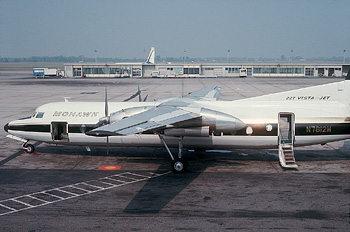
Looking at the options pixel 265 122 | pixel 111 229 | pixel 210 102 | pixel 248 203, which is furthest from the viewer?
pixel 210 102

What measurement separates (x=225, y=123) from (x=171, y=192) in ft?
14.8

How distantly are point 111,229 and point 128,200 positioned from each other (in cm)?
285

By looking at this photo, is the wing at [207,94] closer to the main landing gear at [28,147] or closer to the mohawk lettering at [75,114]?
the mohawk lettering at [75,114]

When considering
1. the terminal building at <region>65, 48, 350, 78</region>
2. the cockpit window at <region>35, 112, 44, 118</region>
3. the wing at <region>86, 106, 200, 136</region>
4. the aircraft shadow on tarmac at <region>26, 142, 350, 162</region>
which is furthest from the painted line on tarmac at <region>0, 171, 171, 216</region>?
the terminal building at <region>65, 48, 350, 78</region>

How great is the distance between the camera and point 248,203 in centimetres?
1545

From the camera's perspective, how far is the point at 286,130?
21.1 metres

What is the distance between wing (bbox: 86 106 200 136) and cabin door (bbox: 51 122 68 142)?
23.6 feet

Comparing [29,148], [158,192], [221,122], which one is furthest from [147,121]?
[29,148]

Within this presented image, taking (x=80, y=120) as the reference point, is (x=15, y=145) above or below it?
below

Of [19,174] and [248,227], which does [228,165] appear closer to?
[248,227]

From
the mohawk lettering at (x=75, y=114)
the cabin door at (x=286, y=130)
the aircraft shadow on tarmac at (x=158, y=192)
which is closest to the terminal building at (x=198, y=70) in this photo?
the mohawk lettering at (x=75, y=114)

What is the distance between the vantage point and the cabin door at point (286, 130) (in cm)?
2062

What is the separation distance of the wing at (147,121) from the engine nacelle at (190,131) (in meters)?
0.95

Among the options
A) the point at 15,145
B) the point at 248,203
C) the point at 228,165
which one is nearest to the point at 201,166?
the point at 228,165
